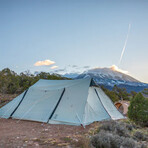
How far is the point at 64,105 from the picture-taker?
22.4ft

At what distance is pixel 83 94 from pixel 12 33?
909 centimetres

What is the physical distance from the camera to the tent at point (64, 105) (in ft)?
21.1

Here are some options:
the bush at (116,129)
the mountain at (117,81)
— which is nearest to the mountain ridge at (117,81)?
the mountain at (117,81)

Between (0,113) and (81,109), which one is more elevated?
(81,109)

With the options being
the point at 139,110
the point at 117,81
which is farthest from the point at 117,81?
the point at 139,110

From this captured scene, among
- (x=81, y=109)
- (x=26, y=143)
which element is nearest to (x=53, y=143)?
(x=26, y=143)

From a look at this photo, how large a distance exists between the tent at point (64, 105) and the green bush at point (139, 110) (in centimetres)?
93

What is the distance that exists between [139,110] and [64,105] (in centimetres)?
372

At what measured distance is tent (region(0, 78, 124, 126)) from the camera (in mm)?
6434

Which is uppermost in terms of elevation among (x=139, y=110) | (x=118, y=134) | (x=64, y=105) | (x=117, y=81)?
(x=118, y=134)

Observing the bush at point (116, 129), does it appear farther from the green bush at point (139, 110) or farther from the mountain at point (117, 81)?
the mountain at point (117, 81)

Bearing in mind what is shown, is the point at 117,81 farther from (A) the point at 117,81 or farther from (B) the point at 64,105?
(B) the point at 64,105

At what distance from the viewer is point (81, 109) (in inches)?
251

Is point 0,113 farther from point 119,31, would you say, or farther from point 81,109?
point 119,31
